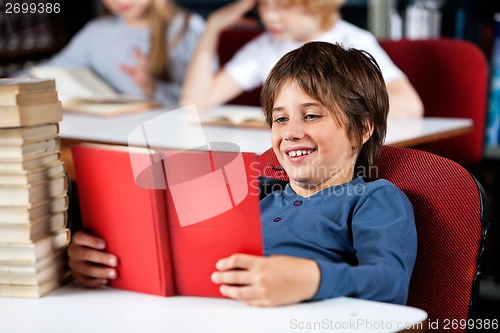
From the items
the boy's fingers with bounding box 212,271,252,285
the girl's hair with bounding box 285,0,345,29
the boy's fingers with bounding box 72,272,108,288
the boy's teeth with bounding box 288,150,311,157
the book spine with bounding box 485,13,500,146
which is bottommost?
the book spine with bounding box 485,13,500,146

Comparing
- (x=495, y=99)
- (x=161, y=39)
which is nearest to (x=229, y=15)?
(x=161, y=39)

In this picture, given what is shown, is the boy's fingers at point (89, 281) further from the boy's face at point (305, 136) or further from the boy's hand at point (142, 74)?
the boy's hand at point (142, 74)

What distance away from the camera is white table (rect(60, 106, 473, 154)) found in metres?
2.31

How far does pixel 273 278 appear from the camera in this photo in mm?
1078

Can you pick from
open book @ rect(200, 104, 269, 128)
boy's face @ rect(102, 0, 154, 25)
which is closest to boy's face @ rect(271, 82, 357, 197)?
open book @ rect(200, 104, 269, 128)

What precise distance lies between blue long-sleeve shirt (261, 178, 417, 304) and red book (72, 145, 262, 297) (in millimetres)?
136

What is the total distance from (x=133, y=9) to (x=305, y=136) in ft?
8.61

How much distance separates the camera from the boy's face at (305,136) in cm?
127

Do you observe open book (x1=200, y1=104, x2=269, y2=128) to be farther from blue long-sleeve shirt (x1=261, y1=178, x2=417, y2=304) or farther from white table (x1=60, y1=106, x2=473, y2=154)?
blue long-sleeve shirt (x1=261, y1=178, x2=417, y2=304)

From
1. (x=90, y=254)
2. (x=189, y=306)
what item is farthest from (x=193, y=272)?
(x=90, y=254)

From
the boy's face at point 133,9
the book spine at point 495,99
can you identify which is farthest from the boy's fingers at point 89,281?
the boy's face at point 133,9

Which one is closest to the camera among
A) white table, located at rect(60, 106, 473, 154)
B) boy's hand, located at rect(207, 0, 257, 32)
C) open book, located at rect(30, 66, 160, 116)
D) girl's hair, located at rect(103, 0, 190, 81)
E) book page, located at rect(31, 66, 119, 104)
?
white table, located at rect(60, 106, 473, 154)

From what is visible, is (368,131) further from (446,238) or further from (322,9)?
(322,9)

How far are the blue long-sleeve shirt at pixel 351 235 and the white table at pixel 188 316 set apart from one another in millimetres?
38
